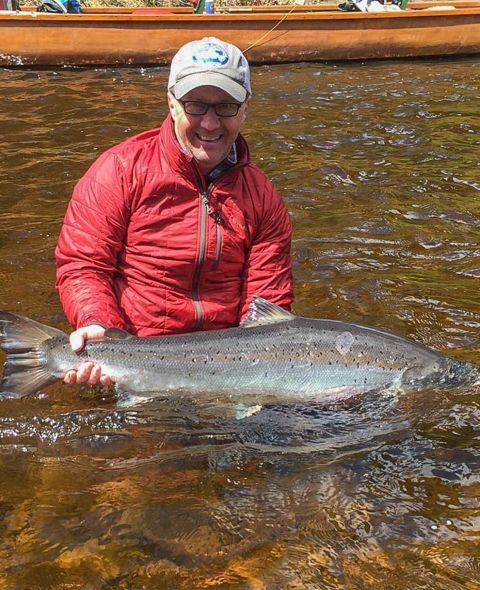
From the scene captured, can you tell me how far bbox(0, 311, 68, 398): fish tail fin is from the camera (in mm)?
3797

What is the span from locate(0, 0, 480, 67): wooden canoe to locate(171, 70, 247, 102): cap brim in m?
10.0

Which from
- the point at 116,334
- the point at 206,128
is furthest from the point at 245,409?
the point at 206,128

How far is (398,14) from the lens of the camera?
47.3ft

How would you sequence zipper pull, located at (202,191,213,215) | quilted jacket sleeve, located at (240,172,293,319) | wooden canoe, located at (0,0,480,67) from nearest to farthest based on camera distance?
zipper pull, located at (202,191,213,215), quilted jacket sleeve, located at (240,172,293,319), wooden canoe, located at (0,0,480,67)

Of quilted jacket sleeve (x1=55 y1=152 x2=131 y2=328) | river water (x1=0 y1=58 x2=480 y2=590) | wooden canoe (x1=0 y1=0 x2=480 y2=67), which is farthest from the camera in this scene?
wooden canoe (x1=0 y1=0 x2=480 y2=67)

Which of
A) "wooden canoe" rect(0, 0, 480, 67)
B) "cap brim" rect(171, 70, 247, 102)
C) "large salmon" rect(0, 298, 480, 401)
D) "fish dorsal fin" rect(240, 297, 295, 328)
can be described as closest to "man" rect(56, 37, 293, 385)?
"cap brim" rect(171, 70, 247, 102)

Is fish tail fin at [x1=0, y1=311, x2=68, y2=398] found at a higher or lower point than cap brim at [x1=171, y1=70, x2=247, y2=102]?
lower

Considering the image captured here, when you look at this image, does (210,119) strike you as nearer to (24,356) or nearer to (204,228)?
(204,228)

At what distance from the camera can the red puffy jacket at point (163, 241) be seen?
407 cm

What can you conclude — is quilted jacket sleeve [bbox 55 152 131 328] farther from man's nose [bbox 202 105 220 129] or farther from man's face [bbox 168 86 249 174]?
man's nose [bbox 202 105 220 129]

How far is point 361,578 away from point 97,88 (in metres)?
10.6

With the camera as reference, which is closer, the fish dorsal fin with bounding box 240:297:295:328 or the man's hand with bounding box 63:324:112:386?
the man's hand with bounding box 63:324:112:386

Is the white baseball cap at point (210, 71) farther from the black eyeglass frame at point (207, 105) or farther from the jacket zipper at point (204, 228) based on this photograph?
the jacket zipper at point (204, 228)

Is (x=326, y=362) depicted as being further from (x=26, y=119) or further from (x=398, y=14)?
(x=398, y=14)
